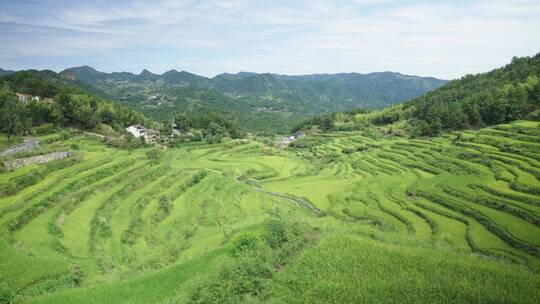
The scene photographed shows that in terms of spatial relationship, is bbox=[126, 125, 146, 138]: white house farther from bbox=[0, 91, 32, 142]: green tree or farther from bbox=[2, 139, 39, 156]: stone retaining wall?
bbox=[2, 139, 39, 156]: stone retaining wall

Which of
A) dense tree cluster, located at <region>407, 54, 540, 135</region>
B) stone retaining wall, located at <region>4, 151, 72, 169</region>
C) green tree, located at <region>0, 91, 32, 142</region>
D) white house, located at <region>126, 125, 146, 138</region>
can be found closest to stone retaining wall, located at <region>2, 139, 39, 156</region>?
green tree, located at <region>0, 91, 32, 142</region>

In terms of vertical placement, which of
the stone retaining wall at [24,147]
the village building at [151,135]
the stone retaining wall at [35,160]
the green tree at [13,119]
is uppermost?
the green tree at [13,119]

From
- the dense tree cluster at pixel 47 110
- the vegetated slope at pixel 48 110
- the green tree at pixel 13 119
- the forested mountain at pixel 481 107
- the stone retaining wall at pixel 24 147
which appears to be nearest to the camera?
the stone retaining wall at pixel 24 147

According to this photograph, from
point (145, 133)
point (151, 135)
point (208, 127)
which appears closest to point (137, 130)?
point (145, 133)

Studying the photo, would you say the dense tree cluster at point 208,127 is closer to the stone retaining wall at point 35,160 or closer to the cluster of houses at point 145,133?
the cluster of houses at point 145,133

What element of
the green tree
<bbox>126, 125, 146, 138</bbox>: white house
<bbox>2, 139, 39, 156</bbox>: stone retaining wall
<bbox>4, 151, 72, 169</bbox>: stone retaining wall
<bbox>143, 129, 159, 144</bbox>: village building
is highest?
the green tree

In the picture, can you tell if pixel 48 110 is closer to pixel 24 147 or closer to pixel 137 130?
pixel 24 147

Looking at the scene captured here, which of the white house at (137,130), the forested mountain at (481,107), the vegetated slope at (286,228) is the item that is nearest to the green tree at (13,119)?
the vegetated slope at (286,228)
